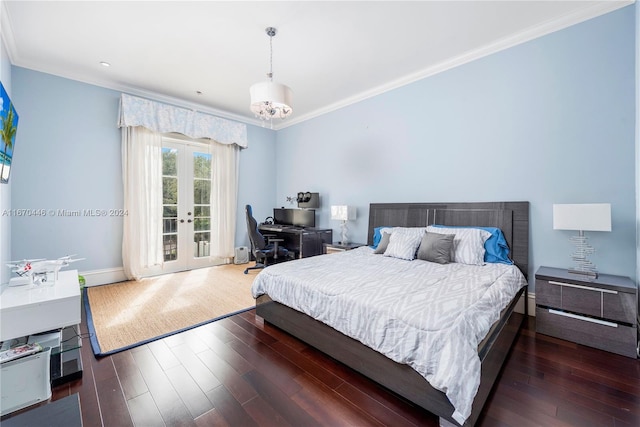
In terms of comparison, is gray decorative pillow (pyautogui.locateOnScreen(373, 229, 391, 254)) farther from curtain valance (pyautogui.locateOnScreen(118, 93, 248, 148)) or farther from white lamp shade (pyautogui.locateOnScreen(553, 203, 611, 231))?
curtain valance (pyautogui.locateOnScreen(118, 93, 248, 148))

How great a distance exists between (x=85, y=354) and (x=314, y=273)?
1886 millimetres

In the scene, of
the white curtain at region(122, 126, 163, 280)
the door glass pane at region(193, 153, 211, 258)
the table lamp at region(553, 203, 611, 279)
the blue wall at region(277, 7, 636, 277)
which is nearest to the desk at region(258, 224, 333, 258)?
the blue wall at region(277, 7, 636, 277)

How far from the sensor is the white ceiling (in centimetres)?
241

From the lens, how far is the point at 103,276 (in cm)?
386

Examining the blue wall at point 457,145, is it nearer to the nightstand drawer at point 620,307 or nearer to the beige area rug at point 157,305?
the nightstand drawer at point 620,307

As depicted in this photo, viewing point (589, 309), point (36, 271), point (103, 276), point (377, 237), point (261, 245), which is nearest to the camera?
point (589, 309)

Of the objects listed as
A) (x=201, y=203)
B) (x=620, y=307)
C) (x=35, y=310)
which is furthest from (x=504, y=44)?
(x=201, y=203)

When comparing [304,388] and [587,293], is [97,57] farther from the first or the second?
[587,293]

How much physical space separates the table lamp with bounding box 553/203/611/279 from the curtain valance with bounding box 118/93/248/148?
484 cm

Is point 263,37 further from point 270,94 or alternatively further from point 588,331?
point 588,331

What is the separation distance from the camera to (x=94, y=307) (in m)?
3.01

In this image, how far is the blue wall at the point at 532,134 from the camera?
2379mm

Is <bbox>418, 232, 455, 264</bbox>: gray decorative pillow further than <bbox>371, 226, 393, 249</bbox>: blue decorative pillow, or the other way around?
<bbox>371, 226, 393, 249</bbox>: blue decorative pillow

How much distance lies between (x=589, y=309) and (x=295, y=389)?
95.5 inches
